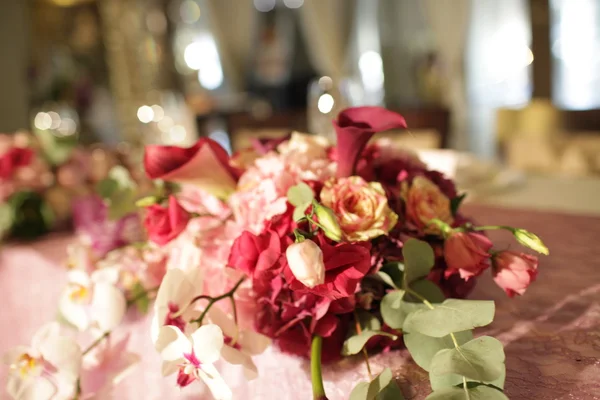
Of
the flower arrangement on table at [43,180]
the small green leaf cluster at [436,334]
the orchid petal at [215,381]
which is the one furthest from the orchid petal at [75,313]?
the flower arrangement on table at [43,180]

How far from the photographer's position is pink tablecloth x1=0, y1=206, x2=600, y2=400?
52 cm

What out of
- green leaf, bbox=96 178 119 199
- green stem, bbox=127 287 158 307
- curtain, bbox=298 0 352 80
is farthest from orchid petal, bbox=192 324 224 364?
curtain, bbox=298 0 352 80

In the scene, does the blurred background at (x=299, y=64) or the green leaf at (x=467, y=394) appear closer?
the green leaf at (x=467, y=394)

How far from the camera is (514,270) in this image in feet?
1.74

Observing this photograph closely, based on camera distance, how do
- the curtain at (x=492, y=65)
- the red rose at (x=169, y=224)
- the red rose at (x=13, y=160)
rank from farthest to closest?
the curtain at (x=492, y=65)
the red rose at (x=13, y=160)
the red rose at (x=169, y=224)

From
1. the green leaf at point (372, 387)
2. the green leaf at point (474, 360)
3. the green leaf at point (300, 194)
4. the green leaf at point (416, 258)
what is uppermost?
the green leaf at point (300, 194)

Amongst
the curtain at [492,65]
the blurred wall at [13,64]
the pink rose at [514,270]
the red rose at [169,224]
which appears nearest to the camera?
the pink rose at [514,270]

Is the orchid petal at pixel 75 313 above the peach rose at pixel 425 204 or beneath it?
beneath

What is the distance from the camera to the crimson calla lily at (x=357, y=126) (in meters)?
0.54

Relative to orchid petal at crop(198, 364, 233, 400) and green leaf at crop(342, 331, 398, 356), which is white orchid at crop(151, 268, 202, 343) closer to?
orchid petal at crop(198, 364, 233, 400)

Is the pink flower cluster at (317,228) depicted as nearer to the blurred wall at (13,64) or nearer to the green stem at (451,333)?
the green stem at (451,333)

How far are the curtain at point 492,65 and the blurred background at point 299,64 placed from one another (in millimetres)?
11

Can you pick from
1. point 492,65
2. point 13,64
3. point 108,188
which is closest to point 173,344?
point 108,188

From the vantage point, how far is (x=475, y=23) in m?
5.19
